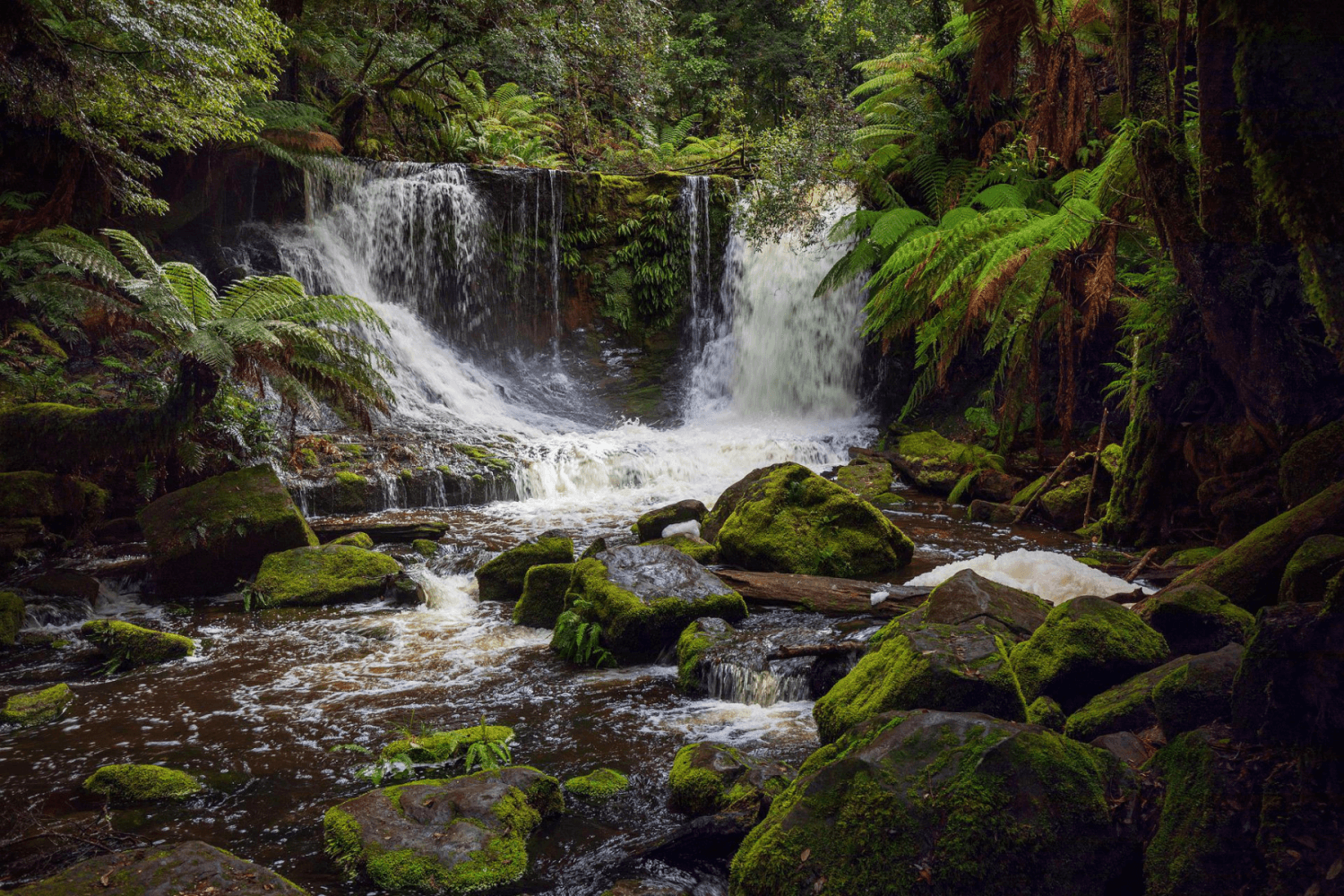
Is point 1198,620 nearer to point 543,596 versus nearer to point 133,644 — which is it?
point 543,596

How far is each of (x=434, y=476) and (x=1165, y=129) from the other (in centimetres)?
836

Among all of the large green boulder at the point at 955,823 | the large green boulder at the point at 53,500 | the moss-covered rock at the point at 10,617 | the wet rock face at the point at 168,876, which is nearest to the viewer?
the large green boulder at the point at 955,823

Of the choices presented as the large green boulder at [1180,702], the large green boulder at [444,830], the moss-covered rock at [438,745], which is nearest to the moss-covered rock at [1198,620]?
the large green boulder at [1180,702]

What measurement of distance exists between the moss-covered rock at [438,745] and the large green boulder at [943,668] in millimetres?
1617

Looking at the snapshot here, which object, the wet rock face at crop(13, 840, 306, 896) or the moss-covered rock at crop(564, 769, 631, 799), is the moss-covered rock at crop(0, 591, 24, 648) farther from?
the moss-covered rock at crop(564, 769, 631, 799)

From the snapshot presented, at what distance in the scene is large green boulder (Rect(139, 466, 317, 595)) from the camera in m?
6.66

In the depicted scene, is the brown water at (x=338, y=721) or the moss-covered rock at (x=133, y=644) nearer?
the brown water at (x=338, y=721)

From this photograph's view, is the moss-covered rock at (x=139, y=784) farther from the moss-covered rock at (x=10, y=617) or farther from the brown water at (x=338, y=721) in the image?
the moss-covered rock at (x=10, y=617)

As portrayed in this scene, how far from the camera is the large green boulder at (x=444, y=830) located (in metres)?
2.87

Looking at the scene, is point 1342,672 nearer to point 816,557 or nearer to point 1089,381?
point 816,557

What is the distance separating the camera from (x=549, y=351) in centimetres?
1550

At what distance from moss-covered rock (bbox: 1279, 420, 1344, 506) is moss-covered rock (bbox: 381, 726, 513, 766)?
4.64m

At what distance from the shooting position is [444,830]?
3.04 m

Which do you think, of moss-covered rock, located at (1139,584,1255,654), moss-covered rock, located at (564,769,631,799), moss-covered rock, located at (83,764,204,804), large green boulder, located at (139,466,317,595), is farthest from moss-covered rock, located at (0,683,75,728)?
moss-covered rock, located at (1139,584,1255,654)
